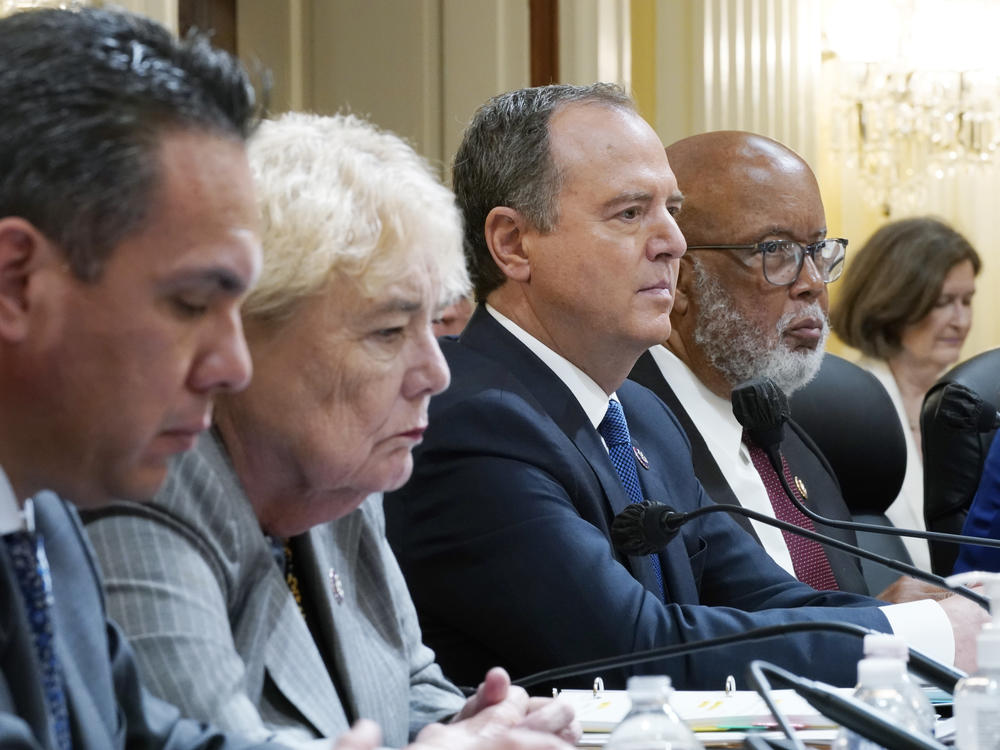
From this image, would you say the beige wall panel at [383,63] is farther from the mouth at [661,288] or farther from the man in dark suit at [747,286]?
the mouth at [661,288]

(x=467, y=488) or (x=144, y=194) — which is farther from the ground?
(x=144, y=194)

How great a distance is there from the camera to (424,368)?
61.6 inches

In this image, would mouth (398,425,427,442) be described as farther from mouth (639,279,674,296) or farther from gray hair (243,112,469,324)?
mouth (639,279,674,296)

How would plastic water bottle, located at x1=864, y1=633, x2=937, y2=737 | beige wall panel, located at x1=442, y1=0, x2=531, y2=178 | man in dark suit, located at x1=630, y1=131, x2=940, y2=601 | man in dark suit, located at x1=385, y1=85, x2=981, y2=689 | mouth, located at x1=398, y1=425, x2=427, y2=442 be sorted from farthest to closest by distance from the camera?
beige wall panel, located at x1=442, y1=0, x2=531, y2=178 < man in dark suit, located at x1=630, y1=131, x2=940, y2=601 < man in dark suit, located at x1=385, y1=85, x2=981, y2=689 < mouth, located at x1=398, y1=425, x2=427, y2=442 < plastic water bottle, located at x1=864, y1=633, x2=937, y2=737

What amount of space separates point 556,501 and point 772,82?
11.6 feet

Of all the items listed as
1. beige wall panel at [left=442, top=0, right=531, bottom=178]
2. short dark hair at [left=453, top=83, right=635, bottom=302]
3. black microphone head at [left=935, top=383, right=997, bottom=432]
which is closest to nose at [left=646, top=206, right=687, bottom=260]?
short dark hair at [left=453, top=83, right=635, bottom=302]

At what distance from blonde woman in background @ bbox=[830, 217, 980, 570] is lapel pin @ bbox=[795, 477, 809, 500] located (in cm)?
222

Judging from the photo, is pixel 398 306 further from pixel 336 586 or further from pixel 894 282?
pixel 894 282

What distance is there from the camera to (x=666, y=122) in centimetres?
496

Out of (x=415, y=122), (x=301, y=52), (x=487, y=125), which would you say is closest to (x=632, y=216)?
(x=487, y=125)

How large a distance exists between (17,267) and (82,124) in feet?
0.35

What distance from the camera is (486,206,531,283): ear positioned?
242 centimetres

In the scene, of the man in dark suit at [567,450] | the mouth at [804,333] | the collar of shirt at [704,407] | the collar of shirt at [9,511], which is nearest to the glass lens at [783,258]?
the mouth at [804,333]

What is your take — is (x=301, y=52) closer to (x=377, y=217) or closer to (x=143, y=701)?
(x=377, y=217)
